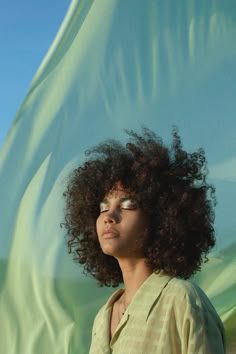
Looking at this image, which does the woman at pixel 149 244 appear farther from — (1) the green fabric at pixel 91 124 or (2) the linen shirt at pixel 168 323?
(1) the green fabric at pixel 91 124

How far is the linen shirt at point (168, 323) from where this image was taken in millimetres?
1833

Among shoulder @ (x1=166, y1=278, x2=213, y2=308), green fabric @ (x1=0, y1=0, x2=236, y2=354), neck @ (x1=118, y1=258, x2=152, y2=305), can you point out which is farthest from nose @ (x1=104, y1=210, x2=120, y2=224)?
green fabric @ (x1=0, y1=0, x2=236, y2=354)

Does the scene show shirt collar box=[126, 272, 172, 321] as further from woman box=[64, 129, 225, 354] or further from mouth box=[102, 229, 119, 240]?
mouth box=[102, 229, 119, 240]

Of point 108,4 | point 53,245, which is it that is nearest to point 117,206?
point 53,245

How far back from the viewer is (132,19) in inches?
132

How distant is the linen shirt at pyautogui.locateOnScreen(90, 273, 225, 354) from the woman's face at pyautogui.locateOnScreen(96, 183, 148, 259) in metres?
0.11

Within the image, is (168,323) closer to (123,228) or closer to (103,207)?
(123,228)

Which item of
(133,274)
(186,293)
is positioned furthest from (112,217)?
(186,293)

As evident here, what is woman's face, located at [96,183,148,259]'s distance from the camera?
81.8 inches

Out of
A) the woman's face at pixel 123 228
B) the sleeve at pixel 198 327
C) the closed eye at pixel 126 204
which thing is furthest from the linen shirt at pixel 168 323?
the closed eye at pixel 126 204

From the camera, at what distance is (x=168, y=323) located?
6.15 feet

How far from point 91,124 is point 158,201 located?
1092mm

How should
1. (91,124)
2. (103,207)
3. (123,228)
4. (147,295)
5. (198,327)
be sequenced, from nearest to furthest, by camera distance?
(198,327) < (147,295) < (123,228) < (103,207) < (91,124)

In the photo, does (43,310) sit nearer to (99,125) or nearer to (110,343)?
(99,125)
